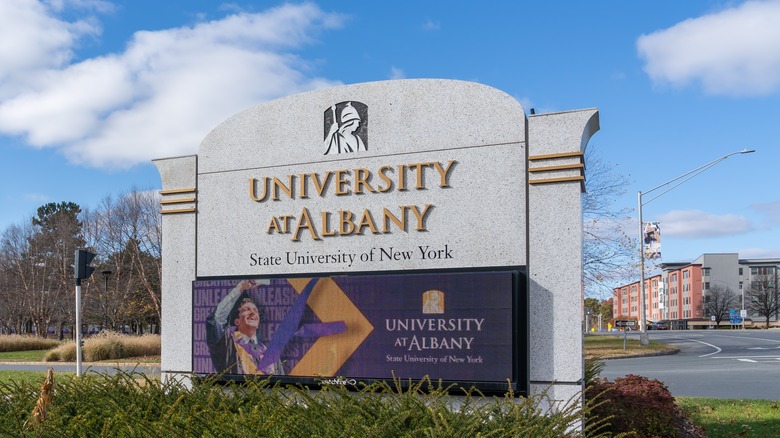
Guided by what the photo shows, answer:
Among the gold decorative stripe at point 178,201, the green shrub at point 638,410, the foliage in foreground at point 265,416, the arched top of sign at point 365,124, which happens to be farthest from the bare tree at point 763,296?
the foliage in foreground at point 265,416

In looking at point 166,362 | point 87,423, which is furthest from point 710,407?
point 87,423

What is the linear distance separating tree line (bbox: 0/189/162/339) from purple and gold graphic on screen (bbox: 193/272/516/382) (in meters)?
33.9

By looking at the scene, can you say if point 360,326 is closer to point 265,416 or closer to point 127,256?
point 265,416

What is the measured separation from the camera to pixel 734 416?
40.8ft

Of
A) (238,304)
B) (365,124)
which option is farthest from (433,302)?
(238,304)

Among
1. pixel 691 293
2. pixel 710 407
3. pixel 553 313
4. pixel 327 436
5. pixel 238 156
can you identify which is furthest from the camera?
pixel 691 293

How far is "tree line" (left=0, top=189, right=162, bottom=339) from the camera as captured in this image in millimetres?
49219

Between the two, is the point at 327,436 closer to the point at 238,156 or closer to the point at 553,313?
the point at 553,313

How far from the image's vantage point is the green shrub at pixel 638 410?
27.4 feet

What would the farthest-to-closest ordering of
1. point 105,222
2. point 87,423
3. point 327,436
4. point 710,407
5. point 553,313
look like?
point 105,222, point 710,407, point 553,313, point 87,423, point 327,436

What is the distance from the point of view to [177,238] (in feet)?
32.0

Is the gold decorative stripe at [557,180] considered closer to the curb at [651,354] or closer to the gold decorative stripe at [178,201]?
the gold decorative stripe at [178,201]

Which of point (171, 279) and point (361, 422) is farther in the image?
point (171, 279)

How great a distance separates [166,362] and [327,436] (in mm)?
5631
